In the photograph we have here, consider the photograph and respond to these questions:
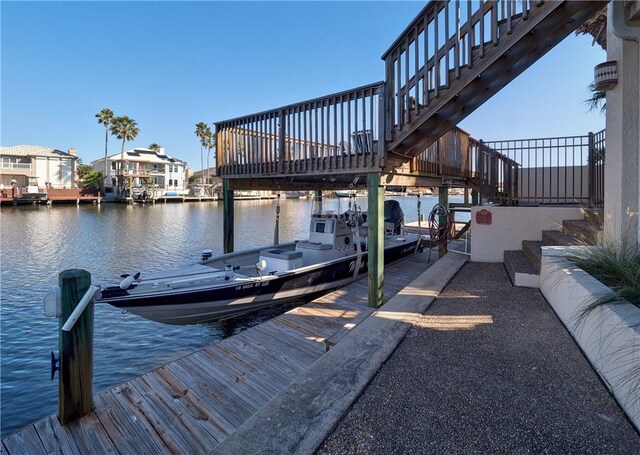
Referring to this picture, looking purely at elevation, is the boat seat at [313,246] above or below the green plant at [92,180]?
below

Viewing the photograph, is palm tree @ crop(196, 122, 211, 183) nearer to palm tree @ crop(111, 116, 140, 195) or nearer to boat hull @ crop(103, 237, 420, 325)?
palm tree @ crop(111, 116, 140, 195)

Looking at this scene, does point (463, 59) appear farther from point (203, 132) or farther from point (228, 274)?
point (203, 132)

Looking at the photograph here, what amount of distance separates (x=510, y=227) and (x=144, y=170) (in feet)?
202

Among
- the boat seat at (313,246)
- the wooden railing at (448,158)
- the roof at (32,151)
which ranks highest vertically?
the roof at (32,151)

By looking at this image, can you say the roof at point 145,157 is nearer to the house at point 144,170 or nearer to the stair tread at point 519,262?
the house at point 144,170

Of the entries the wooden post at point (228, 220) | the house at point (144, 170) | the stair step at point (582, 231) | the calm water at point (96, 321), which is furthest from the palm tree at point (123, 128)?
the stair step at point (582, 231)

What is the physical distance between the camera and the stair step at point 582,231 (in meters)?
5.41

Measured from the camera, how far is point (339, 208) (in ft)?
31.9

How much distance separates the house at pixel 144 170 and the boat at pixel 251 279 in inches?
2063

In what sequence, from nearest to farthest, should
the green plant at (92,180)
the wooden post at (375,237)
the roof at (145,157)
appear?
the wooden post at (375,237) → the green plant at (92,180) → the roof at (145,157)

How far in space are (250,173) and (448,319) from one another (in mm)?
6195

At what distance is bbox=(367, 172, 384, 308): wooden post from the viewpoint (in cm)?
631

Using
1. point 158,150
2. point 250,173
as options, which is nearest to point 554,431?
point 250,173

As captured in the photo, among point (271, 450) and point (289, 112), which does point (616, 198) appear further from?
point (289, 112)
